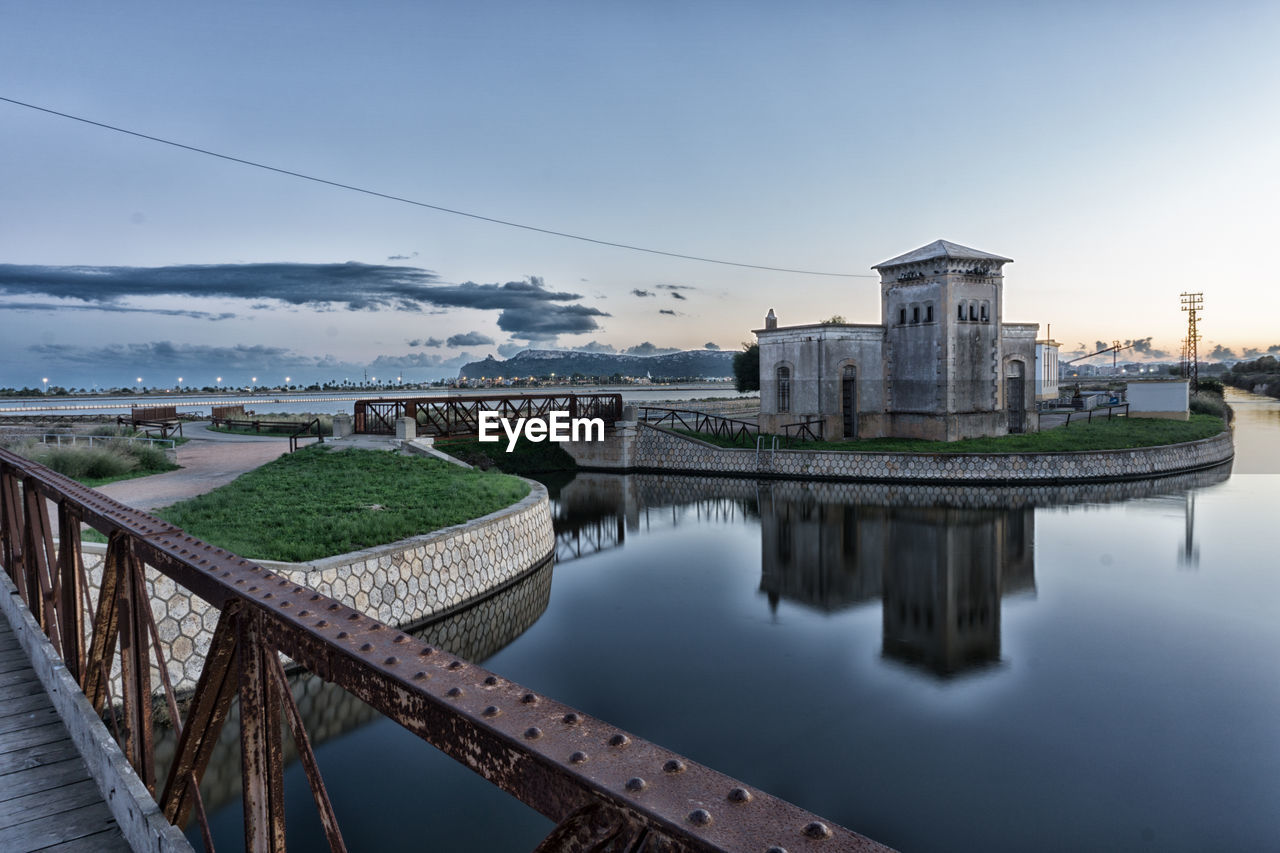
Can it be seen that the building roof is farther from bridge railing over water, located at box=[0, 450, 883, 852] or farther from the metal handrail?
bridge railing over water, located at box=[0, 450, 883, 852]

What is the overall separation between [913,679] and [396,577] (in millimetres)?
7421

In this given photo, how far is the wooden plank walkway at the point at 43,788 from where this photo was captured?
2.74 metres

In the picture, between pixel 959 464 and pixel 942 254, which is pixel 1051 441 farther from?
pixel 942 254

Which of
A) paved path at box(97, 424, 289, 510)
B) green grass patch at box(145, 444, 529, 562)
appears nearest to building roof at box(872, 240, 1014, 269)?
green grass patch at box(145, 444, 529, 562)

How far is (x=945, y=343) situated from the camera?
1162 inches

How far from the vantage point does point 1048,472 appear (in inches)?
1015

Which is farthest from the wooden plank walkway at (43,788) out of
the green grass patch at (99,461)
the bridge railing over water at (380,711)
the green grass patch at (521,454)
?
the green grass patch at (521,454)

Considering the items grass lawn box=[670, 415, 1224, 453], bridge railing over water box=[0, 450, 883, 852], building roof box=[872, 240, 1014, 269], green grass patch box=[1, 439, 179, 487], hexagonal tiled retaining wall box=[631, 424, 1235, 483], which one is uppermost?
building roof box=[872, 240, 1014, 269]

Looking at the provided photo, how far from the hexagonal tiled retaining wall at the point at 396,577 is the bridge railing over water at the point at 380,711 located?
473 cm

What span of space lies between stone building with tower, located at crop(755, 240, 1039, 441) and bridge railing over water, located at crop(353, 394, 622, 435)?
726cm

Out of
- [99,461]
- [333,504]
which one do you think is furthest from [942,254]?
[99,461]

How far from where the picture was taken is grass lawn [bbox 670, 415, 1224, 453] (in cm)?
2764

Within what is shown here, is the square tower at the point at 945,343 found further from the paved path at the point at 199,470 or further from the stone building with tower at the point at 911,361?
the paved path at the point at 199,470

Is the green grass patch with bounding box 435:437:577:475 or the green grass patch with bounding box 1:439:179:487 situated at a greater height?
the green grass patch with bounding box 1:439:179:487
